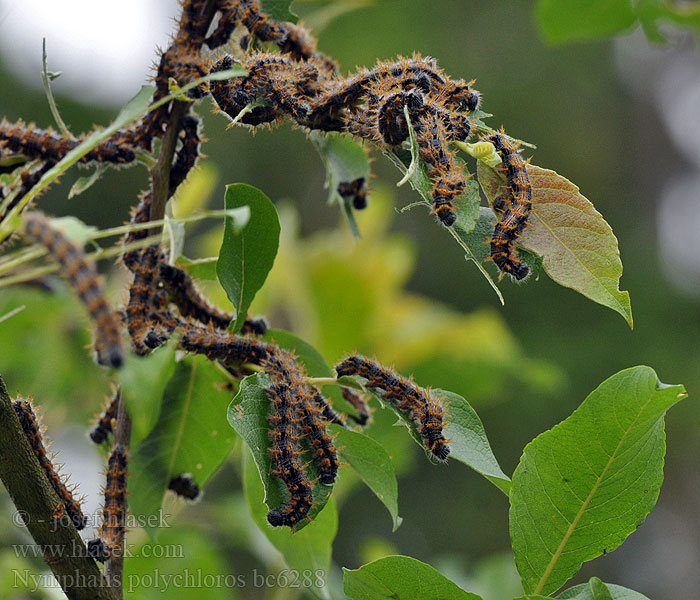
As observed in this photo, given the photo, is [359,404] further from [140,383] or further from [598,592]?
[140,383]

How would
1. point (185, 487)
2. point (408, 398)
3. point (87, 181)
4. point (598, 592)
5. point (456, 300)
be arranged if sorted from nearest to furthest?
point (598, 592)
point (408, 398)
point (87, 181)
point (185, 487)
point (456, 300)

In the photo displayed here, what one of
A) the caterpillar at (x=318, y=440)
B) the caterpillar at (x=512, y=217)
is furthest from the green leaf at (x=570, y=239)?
the caterpillar at (x=318, y=440)

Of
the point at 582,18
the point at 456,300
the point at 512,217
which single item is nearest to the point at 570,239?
the point at 512,217

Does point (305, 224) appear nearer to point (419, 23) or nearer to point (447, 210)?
point (419, 23)

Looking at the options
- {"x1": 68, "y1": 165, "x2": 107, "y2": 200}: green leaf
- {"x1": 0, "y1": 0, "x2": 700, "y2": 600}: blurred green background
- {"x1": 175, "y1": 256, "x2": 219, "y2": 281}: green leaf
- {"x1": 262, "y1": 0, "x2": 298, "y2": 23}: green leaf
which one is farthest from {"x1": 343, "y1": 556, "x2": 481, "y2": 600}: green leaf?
{"x1": 0, "y1": 0, "x2": 700, "y2": 600}: blurred green background

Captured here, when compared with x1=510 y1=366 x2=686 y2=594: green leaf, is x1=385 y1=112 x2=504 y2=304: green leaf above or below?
above

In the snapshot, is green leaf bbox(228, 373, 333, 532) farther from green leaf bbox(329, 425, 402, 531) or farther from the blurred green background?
the blurred green background

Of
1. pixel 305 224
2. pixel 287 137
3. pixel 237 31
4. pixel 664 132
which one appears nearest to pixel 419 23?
pixel 287 137
